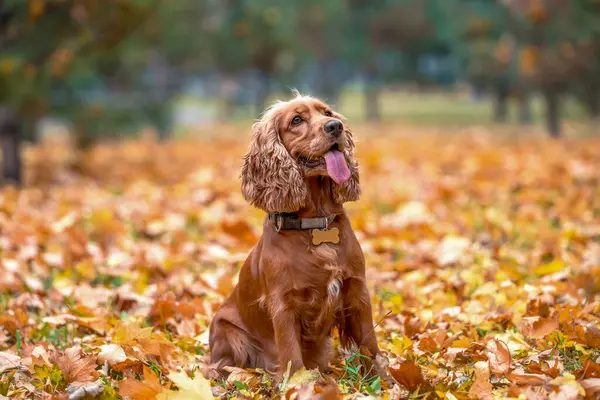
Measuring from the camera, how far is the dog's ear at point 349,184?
137 inches

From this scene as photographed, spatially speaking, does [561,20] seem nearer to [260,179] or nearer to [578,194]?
[578,194]

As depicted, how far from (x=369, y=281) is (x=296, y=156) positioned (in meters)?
1.95

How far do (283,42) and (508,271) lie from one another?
70.2 ft

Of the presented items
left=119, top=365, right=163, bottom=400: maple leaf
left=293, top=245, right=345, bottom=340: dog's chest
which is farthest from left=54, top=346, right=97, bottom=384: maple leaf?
left=293, top=245, right=345, bottom=340: dog's chest

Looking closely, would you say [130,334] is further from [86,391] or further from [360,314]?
[360,314]

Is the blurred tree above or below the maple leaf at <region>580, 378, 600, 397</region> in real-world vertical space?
above

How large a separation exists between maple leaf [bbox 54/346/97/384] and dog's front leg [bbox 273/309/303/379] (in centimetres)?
86

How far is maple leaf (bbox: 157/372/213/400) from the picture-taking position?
2.85 meters

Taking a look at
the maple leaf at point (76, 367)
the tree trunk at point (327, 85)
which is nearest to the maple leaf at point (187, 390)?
the maple leaf at point (76, 367)

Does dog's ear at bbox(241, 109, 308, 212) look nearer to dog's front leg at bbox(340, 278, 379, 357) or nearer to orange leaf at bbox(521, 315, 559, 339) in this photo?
dog's front leg at bbox(340, 278, 379, 357)

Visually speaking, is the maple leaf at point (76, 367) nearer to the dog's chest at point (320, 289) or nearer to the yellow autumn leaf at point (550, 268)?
the dog's chest at point (320, 289)

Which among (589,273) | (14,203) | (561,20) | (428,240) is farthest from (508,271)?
(561,20)

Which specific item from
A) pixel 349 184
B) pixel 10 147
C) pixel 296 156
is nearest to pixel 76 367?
pixel 296 156

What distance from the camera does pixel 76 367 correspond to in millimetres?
3328
